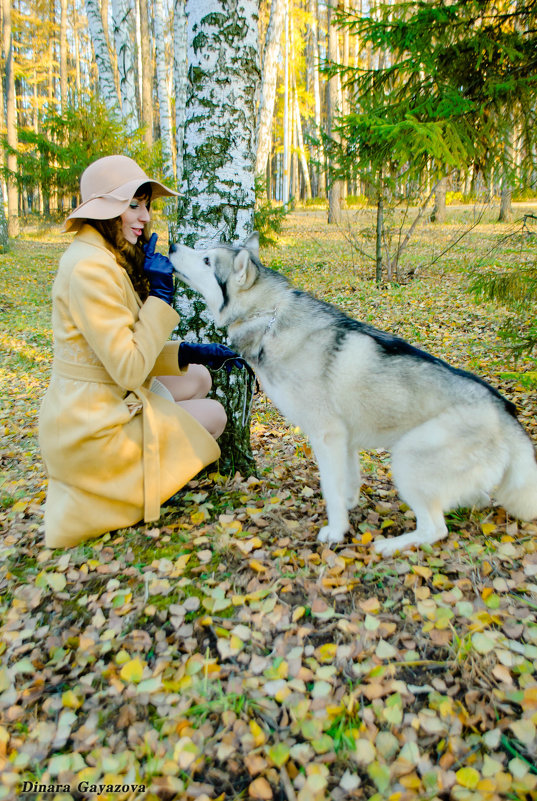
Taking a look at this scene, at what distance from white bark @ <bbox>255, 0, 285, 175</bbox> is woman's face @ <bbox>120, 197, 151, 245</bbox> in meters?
12.8

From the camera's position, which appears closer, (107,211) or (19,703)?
(19,703)

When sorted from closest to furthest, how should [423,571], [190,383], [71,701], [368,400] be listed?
[71,701]
[423,571]
[368,400]
[190,383]

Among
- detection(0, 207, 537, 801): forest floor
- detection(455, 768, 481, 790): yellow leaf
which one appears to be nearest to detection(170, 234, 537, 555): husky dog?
detection(0, 207, 537, 801): forest floor

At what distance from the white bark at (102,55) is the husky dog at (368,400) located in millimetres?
11853

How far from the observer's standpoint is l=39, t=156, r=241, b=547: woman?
293 cm

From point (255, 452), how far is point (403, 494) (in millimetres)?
2050

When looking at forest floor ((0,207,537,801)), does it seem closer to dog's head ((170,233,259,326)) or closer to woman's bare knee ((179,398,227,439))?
woman's bare knee ((179,398,227,439))

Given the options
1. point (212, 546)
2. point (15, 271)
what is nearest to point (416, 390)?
point (212, 546)

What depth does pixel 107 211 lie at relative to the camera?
9.66 ft

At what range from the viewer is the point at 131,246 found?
3.30 m

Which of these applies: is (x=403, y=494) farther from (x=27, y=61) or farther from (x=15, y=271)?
(x=27, y=61)

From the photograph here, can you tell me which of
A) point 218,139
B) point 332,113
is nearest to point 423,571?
point 218,139

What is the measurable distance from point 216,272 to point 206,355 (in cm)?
63

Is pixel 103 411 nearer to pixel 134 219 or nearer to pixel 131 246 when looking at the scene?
pixel 131 246
